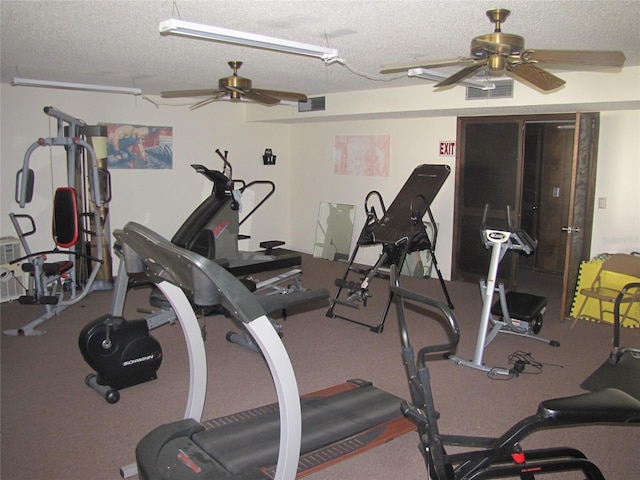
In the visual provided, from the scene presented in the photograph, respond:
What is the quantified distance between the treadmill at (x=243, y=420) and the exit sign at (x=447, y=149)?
4.13 m

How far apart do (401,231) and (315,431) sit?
8.93 feet

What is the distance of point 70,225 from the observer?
5137mm

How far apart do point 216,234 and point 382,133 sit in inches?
111

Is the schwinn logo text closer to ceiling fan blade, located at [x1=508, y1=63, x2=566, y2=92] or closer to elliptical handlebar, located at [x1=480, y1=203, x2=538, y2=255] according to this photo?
elliptical handlebar, located at [x1=480, y1=203, x2=538, y2=255]

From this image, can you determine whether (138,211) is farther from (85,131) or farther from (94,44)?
(94,44)

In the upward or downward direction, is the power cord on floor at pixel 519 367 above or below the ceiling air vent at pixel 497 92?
below

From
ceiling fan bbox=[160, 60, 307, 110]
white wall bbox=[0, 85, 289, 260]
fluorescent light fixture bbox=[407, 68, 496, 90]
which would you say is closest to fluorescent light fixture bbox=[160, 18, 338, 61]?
fluorescent light fixture bbox=[407, 68, 496, 90]

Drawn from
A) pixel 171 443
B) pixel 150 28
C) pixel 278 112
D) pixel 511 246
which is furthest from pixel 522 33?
pixel 278 112

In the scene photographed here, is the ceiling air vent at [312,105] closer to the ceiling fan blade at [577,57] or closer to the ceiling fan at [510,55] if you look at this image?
the ceiling fan at [510,55]

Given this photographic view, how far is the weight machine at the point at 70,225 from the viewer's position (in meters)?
4.98

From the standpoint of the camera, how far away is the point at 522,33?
3.42m

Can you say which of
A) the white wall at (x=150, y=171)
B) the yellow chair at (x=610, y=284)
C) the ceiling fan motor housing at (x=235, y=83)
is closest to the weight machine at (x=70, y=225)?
the white wall at (x=150, y=171)

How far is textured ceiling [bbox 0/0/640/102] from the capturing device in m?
2.80

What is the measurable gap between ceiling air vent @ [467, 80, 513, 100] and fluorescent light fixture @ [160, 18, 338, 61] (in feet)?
8.21
